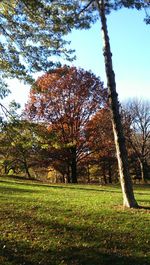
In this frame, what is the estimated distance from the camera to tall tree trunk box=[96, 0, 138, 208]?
51.9 ft

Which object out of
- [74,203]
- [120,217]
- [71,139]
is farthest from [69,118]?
[120,217]

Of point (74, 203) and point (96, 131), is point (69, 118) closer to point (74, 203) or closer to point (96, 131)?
point (96, 131)

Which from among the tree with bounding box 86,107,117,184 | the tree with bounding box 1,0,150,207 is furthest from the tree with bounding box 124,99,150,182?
the tree with bounding box 1,0,150,207

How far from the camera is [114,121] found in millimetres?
16047

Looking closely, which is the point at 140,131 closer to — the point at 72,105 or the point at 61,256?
the point at 72,105

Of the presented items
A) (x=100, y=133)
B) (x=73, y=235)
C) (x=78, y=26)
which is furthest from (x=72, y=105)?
(x=73, y=235)

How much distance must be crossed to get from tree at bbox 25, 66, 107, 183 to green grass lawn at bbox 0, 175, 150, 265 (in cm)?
2419

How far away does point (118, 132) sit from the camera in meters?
15.9

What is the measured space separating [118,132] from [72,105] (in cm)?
2419

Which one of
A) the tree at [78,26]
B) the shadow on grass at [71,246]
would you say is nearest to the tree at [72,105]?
the tree at [78,26]

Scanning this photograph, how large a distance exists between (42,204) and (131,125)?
1424 inches

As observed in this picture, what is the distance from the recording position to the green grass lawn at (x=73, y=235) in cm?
920

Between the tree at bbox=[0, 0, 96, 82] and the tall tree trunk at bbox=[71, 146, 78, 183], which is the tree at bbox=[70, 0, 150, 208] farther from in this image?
the tall tree trunk at bbox=[71, 146, 78, 183]

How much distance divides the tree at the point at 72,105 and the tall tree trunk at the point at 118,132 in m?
23.1
